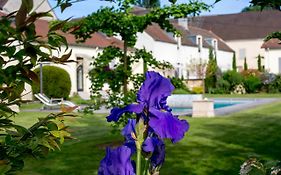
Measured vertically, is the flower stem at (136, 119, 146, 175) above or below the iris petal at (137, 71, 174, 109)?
below

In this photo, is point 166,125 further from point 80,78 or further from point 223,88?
point 223,88

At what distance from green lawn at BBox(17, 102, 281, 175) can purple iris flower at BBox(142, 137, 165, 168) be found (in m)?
4.36

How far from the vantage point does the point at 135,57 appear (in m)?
11.6

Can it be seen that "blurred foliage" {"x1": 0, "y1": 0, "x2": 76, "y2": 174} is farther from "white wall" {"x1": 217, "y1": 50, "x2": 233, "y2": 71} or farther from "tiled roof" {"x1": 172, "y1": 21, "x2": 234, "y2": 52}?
"white wall" {"x1": 217, "y1": 50, "x2": 233, "y2": 71}

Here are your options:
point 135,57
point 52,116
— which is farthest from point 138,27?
point 52,116

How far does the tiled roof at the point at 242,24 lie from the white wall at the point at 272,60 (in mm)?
5375

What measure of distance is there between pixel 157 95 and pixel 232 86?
39536mm

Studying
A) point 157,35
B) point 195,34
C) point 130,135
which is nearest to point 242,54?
point 195,34

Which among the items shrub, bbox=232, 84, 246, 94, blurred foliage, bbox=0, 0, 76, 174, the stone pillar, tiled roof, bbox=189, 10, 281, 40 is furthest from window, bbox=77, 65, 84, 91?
blurred foliage, bbox=0, 0, 76, 174

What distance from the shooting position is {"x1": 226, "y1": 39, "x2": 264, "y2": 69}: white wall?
5750cm

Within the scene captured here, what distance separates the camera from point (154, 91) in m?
1.30

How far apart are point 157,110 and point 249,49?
5934 cm

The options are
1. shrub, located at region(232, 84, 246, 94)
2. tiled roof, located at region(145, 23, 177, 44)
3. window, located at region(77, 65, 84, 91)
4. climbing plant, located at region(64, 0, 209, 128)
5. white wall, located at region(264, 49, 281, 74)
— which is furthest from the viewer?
white wall, located at region(264, 49, 281, 74)

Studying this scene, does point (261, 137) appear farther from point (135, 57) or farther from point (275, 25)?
point (275, 25)
